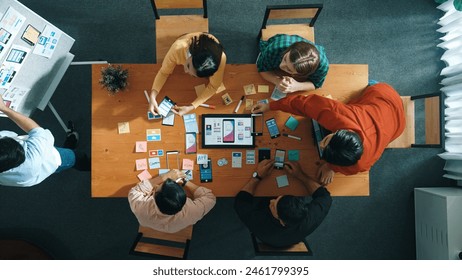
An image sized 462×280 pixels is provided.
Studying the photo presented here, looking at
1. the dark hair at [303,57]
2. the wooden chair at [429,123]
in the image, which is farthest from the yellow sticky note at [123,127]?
the wooden chair at [429,123]

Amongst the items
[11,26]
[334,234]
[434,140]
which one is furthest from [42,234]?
[434,140]

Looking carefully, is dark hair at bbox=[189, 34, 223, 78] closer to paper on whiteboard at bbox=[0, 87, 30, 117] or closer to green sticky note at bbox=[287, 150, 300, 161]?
green sticky note at bbox=[287, 150, 300, 161]

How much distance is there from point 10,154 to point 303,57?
6.34ft

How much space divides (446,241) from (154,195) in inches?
103

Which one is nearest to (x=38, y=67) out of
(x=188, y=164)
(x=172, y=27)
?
(x=172, y=27)

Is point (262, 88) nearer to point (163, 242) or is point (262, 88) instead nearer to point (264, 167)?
point (264, 167)

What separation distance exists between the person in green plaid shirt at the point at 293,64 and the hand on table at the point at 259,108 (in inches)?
6.8

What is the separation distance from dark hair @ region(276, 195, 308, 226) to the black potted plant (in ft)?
4.69

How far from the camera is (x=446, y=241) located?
275 centimetres

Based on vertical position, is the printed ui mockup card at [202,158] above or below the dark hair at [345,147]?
below

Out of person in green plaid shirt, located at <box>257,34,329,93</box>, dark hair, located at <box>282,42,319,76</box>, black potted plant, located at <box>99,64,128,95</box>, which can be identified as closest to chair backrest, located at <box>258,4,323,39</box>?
person in green plaid shirt, located at <box>257,34,329,93</box>

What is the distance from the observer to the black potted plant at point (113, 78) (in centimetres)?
222

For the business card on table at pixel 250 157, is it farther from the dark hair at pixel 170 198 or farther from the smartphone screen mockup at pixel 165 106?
the smartphone screen mockup at pixel 165 106
